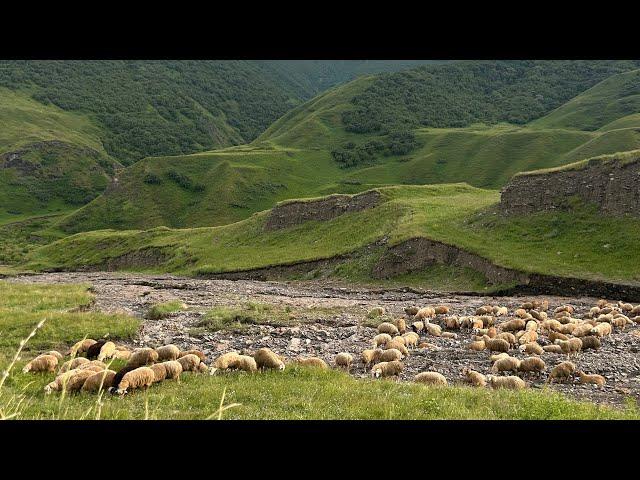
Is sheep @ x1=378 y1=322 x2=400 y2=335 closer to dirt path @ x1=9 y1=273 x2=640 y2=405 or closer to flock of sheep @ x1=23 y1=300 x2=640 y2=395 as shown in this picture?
flock of sheep @ x1=23 y1=300 x2=640 y2=395

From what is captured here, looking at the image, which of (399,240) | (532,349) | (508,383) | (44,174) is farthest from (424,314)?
(44,174)

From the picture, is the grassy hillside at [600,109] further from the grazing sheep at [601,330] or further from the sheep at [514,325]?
the sheep at [514,325]

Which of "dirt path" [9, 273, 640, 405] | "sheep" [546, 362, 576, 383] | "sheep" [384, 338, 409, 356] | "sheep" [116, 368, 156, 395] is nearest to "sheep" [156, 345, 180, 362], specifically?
"sheep" [116, 368, 156, 395]

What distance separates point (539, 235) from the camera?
42.9 meters

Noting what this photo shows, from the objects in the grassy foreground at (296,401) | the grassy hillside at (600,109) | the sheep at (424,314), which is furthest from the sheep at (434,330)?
the grassy hillside at (600,109)

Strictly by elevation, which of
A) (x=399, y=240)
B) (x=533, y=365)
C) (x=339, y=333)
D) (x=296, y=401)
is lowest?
(x=339, y=333)

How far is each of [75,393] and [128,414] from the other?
3216mm

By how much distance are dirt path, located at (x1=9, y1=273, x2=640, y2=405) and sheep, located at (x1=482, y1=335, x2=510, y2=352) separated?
0.45 metres

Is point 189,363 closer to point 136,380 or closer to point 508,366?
point 136,380

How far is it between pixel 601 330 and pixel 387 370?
11651 millimetres

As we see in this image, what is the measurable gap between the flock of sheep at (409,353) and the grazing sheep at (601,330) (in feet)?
0.14

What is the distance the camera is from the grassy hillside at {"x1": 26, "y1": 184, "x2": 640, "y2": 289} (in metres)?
38.0

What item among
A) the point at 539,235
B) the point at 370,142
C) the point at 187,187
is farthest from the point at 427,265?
the point at 370,142

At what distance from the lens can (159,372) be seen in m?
12.4
